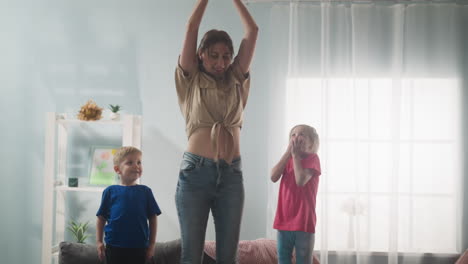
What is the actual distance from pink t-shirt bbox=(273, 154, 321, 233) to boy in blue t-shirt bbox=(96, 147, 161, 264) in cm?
61

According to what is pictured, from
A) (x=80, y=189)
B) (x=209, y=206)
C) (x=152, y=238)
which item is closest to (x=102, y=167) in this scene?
(x=80, y=189)

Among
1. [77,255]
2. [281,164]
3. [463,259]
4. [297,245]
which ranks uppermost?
[281,164]

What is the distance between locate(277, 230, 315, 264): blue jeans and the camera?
2.17 m

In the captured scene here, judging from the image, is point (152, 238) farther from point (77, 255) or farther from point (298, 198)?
point (77, 255)

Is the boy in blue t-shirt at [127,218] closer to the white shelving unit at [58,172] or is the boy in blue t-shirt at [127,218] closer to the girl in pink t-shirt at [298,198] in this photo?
the girl in pink t-shirt at [298,198]

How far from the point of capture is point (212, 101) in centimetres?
156

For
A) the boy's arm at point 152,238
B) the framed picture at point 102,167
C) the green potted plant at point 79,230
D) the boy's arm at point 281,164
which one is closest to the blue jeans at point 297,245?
the boy's arm at point 281,164

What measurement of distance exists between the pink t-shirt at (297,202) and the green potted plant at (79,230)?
1.61m

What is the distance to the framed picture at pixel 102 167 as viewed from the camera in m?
3.28

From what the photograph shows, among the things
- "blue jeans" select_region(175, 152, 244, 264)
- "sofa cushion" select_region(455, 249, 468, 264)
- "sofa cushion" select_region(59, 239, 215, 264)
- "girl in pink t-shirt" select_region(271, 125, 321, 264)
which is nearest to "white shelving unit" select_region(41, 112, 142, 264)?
"sofa cushion" select_region(59, 239, 215, 264)

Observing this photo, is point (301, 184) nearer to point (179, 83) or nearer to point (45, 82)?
point (179, 83)

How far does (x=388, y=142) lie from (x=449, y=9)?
3.54ft

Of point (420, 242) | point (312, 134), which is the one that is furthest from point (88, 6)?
point (420, 242)

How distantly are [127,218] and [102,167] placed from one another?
4.88 ft
